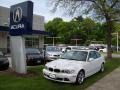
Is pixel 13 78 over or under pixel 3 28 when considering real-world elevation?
under

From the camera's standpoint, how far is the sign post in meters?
11.8

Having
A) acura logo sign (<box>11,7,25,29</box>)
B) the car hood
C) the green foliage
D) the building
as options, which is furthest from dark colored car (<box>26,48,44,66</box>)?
the green foliage

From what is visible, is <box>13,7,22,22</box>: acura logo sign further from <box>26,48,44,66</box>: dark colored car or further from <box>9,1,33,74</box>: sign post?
<box>26,48,44,66</box>: dark colored car

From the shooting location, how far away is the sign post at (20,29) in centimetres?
1184

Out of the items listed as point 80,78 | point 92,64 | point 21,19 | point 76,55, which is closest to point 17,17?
point 21,19

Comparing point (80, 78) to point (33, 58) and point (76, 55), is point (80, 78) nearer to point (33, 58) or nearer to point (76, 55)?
point (76, 55)

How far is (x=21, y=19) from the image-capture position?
12.1 meters

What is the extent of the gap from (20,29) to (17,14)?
846 millimetres

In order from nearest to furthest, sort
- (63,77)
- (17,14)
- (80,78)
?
(63,77) → (80,78) → (17,14)

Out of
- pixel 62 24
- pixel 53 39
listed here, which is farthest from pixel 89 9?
pixel 62 24

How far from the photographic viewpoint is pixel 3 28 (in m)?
32.0

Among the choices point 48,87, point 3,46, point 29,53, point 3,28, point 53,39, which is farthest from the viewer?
point 53,39

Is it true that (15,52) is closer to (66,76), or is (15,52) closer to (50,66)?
(50,66)

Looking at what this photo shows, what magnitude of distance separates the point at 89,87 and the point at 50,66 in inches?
77.0
